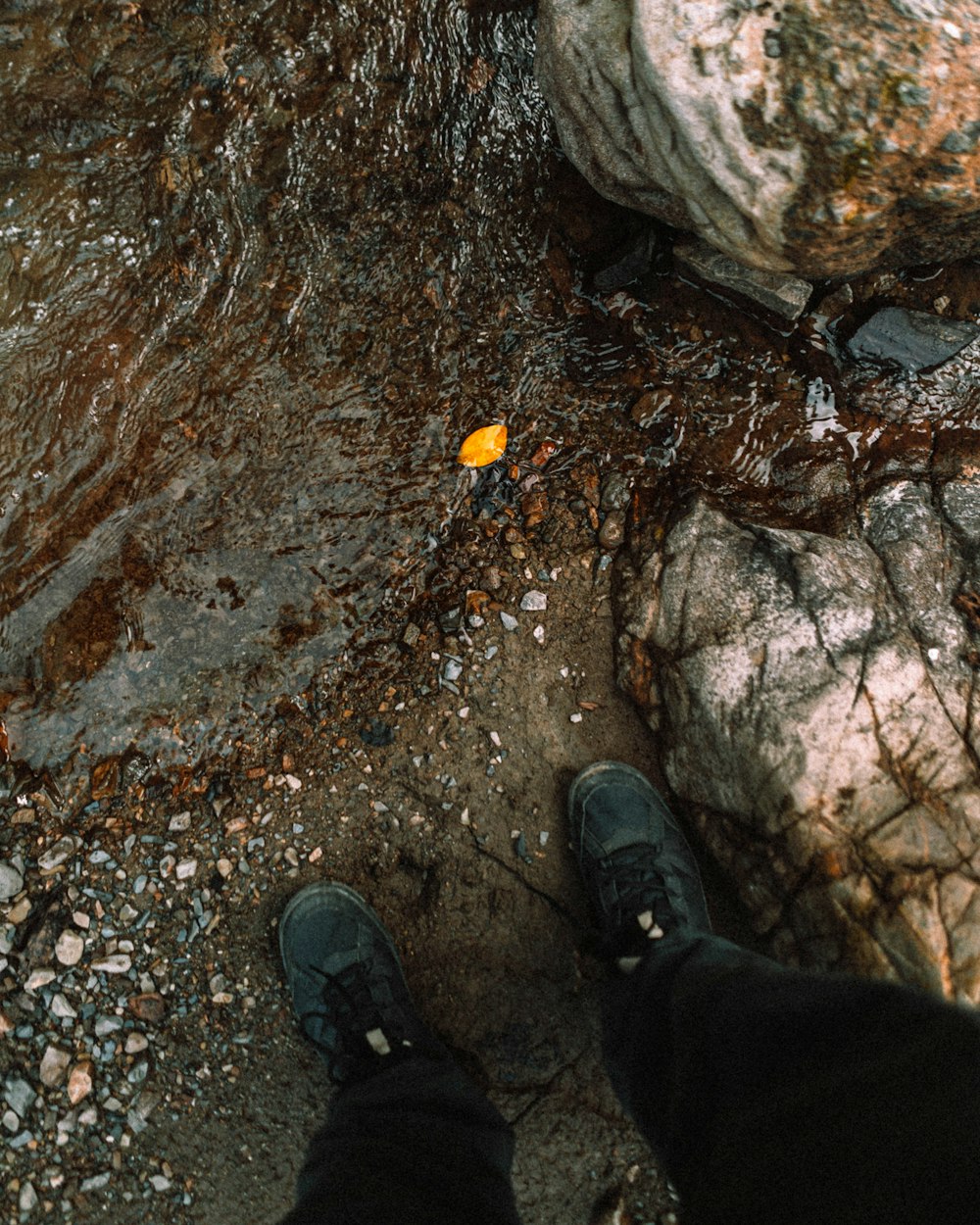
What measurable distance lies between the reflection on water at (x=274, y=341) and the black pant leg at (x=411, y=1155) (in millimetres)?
1320

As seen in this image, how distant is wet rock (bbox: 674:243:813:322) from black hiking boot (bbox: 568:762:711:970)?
1.76 metres

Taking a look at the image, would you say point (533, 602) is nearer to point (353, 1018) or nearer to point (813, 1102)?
point (353, 1018)

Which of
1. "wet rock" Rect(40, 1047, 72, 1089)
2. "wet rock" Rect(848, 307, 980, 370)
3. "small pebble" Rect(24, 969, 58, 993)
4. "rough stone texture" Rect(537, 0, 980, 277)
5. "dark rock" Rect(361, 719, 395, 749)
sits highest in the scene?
"rough stone texture" Rect(537, 0, 980, 277)

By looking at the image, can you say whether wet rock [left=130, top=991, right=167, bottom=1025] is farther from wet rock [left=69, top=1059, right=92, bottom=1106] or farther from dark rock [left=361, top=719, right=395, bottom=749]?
dark rock [left=361, top=719, right=395, bottom=749]

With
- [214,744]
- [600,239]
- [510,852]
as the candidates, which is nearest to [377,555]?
[214,744]

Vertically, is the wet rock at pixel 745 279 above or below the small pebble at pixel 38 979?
above

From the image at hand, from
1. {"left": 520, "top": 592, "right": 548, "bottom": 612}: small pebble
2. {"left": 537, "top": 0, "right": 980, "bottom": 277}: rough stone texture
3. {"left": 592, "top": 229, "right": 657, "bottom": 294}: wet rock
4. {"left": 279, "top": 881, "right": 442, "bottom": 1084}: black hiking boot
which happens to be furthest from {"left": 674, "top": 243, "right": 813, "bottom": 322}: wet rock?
{"left": 279, "top": 881, "right": 442, "bottom": 1084}: black hiking boot

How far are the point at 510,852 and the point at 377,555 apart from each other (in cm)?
115

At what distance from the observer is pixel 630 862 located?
269cm

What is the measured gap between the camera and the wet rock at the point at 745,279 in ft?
9.13

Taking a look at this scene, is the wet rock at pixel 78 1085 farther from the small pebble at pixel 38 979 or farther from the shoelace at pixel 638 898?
the shoelace at pixel 638 898

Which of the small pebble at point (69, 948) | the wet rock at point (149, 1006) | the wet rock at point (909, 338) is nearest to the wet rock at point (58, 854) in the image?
the small pebble at point (69, 948)

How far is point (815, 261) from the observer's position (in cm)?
229

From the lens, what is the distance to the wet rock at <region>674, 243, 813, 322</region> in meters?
2.78
